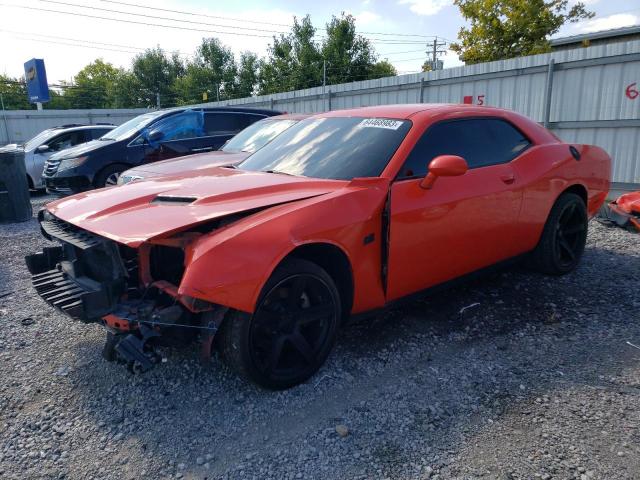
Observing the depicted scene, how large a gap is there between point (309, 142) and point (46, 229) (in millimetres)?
1979

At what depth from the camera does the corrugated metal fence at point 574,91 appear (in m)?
7.60

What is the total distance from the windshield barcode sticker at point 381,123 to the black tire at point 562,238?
192 cm

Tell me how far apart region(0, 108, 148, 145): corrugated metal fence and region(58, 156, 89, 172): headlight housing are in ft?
54.7

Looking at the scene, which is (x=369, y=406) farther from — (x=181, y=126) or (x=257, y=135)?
(x=181, y=126)

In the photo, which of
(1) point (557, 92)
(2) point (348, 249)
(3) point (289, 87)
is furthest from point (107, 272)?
(3) point (289, 87)

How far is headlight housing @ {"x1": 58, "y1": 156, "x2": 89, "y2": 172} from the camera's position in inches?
324

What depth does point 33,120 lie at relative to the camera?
24203 millimetres

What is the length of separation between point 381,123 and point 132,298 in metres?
2.10

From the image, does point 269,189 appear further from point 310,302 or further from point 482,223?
point 482,223

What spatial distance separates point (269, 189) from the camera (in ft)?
9.83

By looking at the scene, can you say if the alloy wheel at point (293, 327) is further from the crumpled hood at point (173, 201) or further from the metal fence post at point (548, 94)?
the metal fence post at point (548, 94)

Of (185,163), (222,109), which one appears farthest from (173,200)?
(222,109)

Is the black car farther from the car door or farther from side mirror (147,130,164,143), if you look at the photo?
the car door

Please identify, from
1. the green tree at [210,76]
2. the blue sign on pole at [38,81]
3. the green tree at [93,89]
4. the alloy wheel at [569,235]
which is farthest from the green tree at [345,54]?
the alloy wheel at [569,235]
